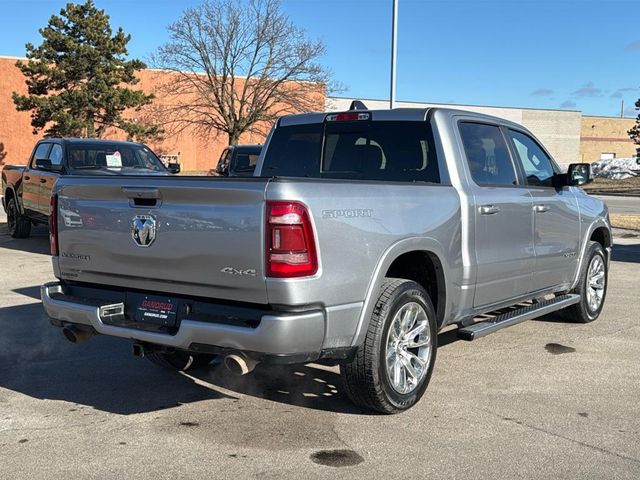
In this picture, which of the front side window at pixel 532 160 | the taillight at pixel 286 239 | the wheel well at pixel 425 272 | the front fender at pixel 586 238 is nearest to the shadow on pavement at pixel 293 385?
the wheel well at pixel 425 272

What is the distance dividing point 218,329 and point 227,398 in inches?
49.3

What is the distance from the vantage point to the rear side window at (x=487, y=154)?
5.36 meters

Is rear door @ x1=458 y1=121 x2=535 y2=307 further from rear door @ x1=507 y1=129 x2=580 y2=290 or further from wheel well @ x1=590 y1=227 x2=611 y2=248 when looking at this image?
wheel well @ x1=590 y1=227 x2=611 y2=248

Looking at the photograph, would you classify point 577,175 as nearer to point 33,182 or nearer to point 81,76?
point 33,182

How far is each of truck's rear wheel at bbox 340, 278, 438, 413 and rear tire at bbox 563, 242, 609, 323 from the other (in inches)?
114

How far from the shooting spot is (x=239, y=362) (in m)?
3.78

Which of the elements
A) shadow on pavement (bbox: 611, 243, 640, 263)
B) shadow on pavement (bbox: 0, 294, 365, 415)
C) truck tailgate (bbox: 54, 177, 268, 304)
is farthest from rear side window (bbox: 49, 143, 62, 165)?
shadow on pavement (bbox: 611, 243, 640, 263)

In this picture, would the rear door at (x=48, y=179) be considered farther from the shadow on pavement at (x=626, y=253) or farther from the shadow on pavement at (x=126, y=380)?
the shadow on pavement at (x=626, y=253)

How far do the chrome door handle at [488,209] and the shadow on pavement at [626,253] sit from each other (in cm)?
768

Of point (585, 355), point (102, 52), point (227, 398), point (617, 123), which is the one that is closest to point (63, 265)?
point (227, 398)

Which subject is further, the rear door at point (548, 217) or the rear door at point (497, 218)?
the rear door at point (548, 217)

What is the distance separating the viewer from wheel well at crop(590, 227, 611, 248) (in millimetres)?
7297

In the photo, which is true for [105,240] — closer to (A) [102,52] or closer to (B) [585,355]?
(B) [585,355]

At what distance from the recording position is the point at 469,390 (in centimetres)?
495
